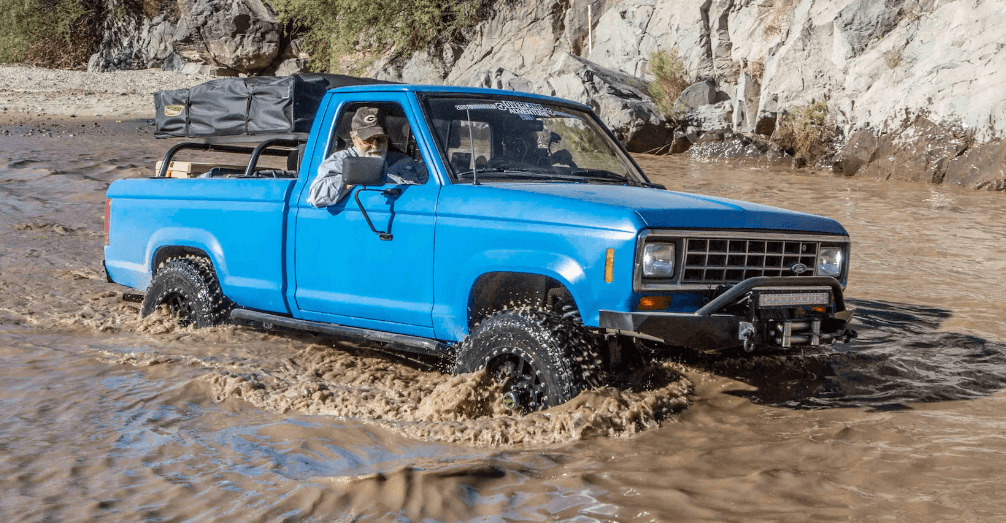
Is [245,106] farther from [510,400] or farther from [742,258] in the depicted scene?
[742,258]

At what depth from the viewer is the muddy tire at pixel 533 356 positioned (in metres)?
4.36

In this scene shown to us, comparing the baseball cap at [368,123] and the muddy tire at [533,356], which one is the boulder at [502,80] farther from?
the muddy tire at [533,356]

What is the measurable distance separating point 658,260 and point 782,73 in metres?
16.7

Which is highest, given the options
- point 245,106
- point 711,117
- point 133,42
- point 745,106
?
point 133,42

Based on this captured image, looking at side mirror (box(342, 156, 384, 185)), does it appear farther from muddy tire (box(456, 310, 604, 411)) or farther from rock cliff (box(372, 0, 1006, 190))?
rock cliff (box(372, 0, 1006, 190))

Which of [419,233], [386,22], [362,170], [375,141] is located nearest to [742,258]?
[419,233]

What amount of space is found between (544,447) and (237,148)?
424 cm

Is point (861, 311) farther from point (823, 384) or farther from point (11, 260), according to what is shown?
point (11, 260)

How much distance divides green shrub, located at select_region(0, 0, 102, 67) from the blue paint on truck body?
3918 centimetres

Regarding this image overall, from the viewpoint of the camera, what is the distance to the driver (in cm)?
530

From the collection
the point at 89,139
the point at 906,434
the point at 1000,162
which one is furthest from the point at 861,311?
the point at 89,139

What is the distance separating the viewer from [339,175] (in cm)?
540

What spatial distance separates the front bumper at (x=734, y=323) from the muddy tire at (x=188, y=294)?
2947 millimetres

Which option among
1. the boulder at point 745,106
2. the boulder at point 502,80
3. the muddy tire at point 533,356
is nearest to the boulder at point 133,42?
the boulder at point 502,80
